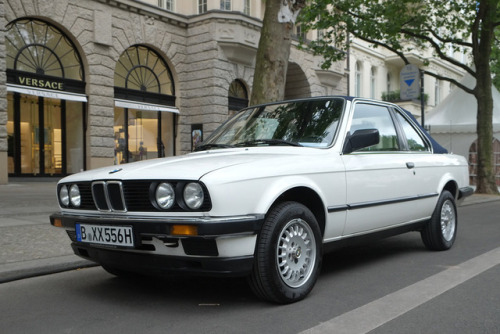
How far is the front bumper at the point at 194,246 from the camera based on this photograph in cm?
307

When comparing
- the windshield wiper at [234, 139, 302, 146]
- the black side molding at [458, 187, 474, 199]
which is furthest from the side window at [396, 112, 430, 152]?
the windshield wiper at [234, 139, 302, 146]

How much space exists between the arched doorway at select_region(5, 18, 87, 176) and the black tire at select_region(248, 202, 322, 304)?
43.2ft

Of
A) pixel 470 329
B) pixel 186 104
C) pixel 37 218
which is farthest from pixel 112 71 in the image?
pixel 470 329

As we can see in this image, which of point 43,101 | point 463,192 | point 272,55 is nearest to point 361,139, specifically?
point 463,192

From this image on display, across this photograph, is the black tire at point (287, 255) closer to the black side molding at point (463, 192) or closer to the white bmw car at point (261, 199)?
the white bmw car at point (261, 199)

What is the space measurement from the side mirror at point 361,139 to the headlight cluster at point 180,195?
5.17 feet

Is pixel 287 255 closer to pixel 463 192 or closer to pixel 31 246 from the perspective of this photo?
pixel 31 246

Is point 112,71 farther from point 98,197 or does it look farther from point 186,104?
point 98,197

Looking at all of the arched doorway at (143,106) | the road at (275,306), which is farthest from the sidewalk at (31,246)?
the arched doorway at (143,106)

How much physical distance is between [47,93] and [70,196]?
495 inches

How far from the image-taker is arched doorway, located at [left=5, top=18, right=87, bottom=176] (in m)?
14.9

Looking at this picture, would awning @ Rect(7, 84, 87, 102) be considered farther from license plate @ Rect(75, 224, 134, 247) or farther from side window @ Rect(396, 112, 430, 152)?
side window @ Rect(396, 112, 430, 152)

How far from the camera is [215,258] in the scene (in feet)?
10.3

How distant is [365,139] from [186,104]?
52.7 ft
